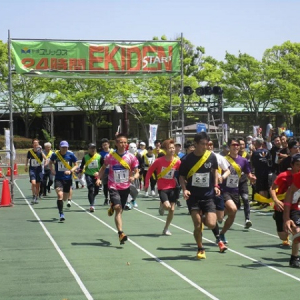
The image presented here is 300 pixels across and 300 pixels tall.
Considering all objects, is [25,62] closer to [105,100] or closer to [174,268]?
[174,268]

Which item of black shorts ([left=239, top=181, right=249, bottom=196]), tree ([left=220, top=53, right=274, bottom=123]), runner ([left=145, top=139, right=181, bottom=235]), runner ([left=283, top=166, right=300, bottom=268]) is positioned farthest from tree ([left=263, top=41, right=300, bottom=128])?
runner ([left=283, top=166, right=300, bottom=268])

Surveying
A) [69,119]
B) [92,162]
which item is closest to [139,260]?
[92,162]

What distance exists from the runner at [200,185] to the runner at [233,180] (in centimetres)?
140

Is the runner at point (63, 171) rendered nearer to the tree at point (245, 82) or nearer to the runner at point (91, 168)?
the runner at point (91, 168)

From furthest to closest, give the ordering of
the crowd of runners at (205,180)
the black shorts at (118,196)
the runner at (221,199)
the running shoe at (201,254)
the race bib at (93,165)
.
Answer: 1. the race bib at (93,165)
2. the black shorts at (118,196)
3. the runner at (221,199)
4. the running shoe at (201,254)
5. the crowd of runners at (205,180)

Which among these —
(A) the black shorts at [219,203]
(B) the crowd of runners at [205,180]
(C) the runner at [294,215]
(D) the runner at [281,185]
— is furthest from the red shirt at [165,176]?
(C) the runner at [294,215]

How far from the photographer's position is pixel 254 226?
14.9 meters

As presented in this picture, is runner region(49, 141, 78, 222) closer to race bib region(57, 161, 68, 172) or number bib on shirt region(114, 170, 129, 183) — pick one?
Result: race bib region(57, 161, 68, 172)

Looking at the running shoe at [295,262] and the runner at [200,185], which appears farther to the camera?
the runner at [200,185]

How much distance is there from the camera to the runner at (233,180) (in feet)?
39.8

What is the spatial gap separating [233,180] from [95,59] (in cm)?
1103

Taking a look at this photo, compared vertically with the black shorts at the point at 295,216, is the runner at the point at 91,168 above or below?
above

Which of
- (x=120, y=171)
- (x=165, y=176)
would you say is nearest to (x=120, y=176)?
(x=120, y=171)

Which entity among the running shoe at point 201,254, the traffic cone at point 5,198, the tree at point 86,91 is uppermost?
the tree at point 86,91
